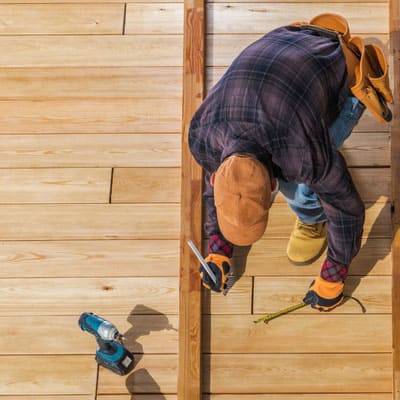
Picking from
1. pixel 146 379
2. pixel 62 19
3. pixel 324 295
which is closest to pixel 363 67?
pixel 324 295

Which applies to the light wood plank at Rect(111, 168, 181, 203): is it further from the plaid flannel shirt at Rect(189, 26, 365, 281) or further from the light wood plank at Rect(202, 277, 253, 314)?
the plaid flannel shirt at Rect(189, 26, 365, 281)

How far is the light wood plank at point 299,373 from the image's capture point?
5.95ft

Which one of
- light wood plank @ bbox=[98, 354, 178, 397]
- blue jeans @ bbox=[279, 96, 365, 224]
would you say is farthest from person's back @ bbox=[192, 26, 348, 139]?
light wood plank @ bbox=[98, 354, 178, 397]

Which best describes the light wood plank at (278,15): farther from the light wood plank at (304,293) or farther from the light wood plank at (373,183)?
the light wood plank at (304,293)

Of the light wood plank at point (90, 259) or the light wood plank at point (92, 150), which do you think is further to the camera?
the light wood plank at point (92, 150)

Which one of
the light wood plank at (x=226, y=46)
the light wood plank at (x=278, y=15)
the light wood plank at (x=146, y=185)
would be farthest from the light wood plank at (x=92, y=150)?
the light wood plank at (x=278, y=15)

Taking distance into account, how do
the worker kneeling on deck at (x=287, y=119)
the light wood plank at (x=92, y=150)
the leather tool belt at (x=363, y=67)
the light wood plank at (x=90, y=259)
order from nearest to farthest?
the worker kneeling on deck at (x=287, y=119) → the leather tool belt at (x=363, y=67) → the light wood plank at (x=90, y=259) → the light wood plank at (x=92, y=150)

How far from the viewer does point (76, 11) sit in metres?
2.30

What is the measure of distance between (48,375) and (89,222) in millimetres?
561

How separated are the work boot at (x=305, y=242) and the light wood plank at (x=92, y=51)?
0.85 m

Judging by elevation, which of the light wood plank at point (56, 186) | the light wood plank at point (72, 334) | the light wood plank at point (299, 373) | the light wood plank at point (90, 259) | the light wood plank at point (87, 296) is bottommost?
the light wood plank at point (299, 373)

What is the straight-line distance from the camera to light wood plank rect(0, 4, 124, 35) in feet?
7.45

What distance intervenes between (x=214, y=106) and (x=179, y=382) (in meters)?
0.97

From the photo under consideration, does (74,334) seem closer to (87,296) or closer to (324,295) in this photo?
(87,296)
